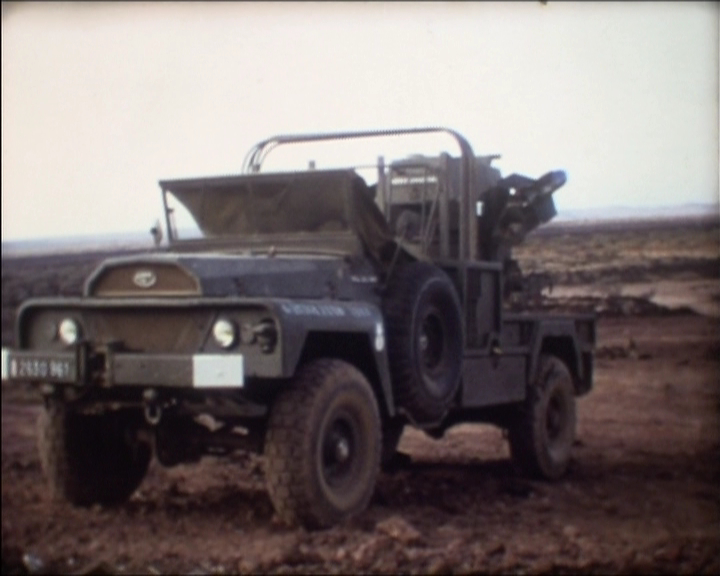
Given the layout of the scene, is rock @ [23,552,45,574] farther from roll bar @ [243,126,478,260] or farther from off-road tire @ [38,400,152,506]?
roll bar @ [243,126,478,260]

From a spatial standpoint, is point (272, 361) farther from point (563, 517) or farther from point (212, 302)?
point (563, 517)

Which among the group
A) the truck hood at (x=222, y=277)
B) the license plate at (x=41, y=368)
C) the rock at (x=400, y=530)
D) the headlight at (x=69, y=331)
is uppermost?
the truck hood at (x=222, y=277)

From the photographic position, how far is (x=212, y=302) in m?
6.28

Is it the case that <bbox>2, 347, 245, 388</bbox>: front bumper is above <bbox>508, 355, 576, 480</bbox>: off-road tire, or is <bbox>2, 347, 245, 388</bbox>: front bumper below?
above

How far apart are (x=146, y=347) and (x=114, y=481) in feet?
3.91

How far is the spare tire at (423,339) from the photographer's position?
7113 mm

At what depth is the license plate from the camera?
652 cm

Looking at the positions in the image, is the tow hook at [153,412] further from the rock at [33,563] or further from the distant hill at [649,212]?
the distant hill at [649,212]

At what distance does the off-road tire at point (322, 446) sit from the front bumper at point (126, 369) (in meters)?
0.35

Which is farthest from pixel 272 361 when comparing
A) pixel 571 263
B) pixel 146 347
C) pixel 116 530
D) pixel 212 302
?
pixel 571 263

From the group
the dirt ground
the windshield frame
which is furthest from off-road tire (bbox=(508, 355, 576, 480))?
the windshield frame

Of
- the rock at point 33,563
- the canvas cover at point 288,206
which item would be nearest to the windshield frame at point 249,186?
the canvas cover at point 288,206

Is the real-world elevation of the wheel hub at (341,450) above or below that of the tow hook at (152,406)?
below

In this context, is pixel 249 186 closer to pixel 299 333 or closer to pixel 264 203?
pixel 264 203
